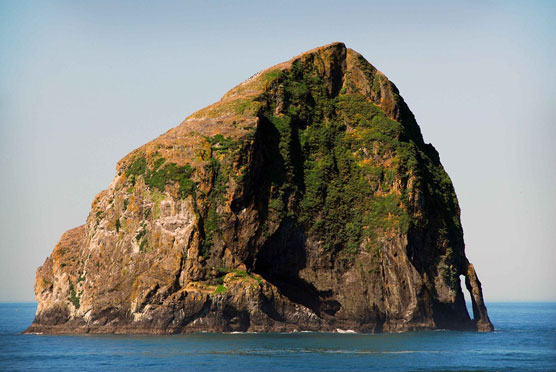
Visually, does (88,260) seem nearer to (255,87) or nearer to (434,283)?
(255,87)

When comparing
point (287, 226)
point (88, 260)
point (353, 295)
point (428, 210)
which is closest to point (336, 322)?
point (353, 295)

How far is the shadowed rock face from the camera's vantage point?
8175cm

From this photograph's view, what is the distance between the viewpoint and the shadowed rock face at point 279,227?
268ft

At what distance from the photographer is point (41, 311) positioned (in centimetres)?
8731

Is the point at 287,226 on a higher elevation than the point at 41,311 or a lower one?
higher

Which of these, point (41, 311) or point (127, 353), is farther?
point (41, 311)

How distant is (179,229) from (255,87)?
2214 cm

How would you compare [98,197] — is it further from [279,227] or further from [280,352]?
[280,352]

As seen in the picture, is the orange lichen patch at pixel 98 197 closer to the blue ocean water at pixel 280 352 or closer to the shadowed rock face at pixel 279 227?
the shadowed rock face at pixel 279 227

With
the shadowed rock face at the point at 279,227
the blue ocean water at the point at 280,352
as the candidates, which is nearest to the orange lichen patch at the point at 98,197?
the shadowed rock face at the point at 279,227

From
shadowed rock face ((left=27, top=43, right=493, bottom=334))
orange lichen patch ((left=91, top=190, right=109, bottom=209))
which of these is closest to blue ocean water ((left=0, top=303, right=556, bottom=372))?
shadowed rock face ((left=27, top=43, right=493, bottom=334))

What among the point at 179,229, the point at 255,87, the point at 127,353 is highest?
the point at 255,87

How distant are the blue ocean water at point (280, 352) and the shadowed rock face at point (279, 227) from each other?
4.01 meters

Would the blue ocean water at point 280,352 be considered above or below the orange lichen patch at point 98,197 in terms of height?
below
